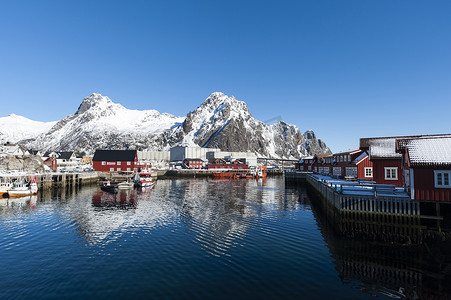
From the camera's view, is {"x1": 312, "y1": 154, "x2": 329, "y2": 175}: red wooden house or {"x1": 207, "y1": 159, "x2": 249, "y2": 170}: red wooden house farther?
{"x1": 207, "y1": 159, "x2": 249, "y2": 170}: red wooden house

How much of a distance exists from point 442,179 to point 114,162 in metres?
101

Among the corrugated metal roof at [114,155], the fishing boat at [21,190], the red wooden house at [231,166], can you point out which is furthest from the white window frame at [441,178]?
the red wooden house at [231,166]

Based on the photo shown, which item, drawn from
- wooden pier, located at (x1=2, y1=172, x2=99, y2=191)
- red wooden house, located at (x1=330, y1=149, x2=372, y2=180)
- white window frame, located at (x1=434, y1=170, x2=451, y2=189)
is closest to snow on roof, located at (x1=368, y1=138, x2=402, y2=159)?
red wooden house, located at (x1=330, y1=149, x2=372, y2=180)

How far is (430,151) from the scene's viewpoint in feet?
68.9

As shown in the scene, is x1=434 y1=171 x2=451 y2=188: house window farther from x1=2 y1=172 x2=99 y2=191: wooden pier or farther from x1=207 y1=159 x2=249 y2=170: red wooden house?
x1=207 y1=159 x2=249 y2=170: red wooden house

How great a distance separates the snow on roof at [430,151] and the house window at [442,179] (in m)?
0.87

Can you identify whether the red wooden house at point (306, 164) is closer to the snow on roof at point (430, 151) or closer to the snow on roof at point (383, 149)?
the snow on roof at point (383, 149)

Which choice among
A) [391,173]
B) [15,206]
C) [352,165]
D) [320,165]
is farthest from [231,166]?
[15,206]

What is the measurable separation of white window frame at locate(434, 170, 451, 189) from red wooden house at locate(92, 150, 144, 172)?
306 feet

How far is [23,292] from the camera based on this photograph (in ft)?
41.7

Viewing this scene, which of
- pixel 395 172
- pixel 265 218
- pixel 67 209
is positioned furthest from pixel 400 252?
pixel 67 209

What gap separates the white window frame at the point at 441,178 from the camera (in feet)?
63.5

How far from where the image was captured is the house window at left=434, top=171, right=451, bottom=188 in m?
19.4

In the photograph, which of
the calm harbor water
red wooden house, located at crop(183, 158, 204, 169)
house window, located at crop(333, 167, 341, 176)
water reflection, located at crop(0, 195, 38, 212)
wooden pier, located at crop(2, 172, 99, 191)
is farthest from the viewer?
red wooden house, located at crop(183, 158, 204, 169)
